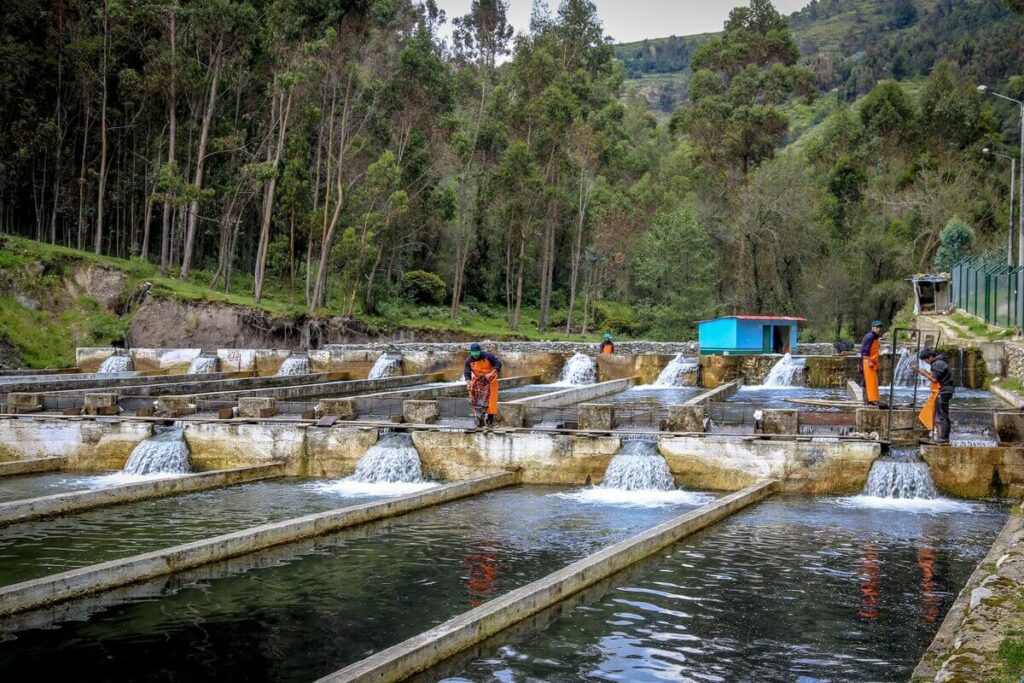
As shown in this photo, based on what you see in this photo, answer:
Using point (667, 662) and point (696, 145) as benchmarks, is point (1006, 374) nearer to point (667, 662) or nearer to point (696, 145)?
point (667, 662)

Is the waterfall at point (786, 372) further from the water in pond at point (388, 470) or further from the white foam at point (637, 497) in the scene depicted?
the water in pond at point (388, 470)

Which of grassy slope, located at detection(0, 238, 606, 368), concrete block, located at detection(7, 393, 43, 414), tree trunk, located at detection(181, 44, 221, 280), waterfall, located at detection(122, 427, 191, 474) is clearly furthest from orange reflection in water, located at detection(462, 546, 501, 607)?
tree trunk, located at detection(181, 44, 221, 280)

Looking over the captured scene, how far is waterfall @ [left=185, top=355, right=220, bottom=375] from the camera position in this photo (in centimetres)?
3681

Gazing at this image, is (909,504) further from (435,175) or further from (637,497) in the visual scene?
(435,175)

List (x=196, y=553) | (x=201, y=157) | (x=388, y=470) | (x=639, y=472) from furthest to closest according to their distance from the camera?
(x=201, y=157)
(x=388, y=470)
(x=639, y=472)
(x=196, y=553)

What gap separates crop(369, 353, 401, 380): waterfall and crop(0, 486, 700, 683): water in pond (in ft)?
74.3

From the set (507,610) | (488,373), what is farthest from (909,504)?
(507,610)

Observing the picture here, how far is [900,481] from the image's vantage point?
16375 millimetres

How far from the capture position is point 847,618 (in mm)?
10008

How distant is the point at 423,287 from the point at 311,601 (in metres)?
46.2

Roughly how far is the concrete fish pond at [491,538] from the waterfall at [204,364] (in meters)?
11.6

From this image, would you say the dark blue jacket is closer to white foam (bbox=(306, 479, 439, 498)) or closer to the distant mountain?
white foam (bbox=(306, 479, 439, 498))

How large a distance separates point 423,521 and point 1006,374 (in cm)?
2036

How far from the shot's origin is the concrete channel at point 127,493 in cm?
1480
